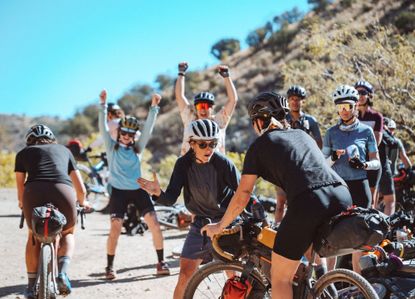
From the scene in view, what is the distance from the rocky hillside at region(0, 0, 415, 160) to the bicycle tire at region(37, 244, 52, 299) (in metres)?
9.30

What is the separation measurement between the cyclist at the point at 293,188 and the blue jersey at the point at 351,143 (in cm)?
Answer: 232

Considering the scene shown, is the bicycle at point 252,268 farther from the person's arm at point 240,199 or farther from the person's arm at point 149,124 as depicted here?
the person's arm at point 149,124

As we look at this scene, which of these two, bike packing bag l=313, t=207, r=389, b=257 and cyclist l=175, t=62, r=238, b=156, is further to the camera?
cyclist l=175, t=62, r=238, b=156

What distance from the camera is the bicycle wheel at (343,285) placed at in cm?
425

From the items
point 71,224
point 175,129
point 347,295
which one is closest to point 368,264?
point 347,295

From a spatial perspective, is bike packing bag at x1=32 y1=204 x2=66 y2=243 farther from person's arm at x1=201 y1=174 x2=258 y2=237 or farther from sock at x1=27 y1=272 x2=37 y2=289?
person's arm at x1=201 y1=174 x2=258 y2=237

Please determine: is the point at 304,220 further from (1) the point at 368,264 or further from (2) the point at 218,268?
(1) the point at 368,264

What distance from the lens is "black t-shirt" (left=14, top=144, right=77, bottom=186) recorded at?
6.48 meters

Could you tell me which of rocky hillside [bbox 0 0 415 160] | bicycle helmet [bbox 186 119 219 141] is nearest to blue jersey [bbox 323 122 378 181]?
bicycle helmet [bbox 186 119 219 141]

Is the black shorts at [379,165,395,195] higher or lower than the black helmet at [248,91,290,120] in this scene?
lower

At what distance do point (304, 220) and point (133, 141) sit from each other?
4796 millimetres

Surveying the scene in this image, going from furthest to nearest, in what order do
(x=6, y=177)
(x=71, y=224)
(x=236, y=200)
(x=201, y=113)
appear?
(x=6, y=177)
(x=201, y=113)
(x=71, y=224)
(x=236, y=200)

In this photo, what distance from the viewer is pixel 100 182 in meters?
15.6

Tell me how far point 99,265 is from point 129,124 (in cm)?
220
